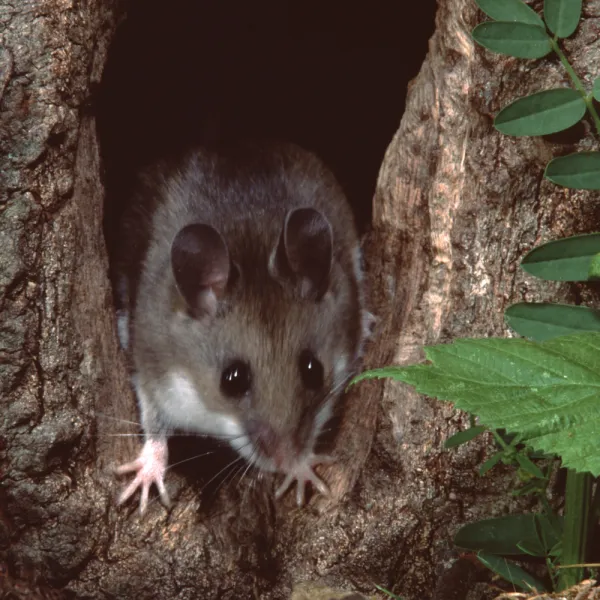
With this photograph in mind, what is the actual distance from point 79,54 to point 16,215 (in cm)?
52

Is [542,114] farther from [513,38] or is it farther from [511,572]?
[511,572]

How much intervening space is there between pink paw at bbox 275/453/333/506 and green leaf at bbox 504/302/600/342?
89cm

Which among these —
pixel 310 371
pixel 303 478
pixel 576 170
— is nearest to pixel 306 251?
pixel 310 371

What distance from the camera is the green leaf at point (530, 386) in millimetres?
2072

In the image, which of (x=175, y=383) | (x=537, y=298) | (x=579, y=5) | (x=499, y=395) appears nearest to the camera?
(x=499, y=395)

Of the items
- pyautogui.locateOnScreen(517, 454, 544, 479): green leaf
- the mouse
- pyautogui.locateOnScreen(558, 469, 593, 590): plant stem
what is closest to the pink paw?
the mouse

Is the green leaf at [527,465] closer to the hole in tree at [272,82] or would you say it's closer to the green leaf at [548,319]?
the green leaf at [548,319]

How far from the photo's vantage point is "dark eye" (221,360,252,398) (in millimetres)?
3473

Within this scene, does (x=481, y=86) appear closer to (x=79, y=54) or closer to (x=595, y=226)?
(x=595, y=226)

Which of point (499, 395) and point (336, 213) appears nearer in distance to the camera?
point (499, 395)

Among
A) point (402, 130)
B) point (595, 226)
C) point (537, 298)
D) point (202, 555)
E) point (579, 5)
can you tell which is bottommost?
point (202, 555)

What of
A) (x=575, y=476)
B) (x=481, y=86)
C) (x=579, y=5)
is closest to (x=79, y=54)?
(x=481, y=86)

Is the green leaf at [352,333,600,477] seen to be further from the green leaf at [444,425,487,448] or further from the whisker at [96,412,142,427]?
the whisker at [96,412,142,427]

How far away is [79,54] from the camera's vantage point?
3.00m
